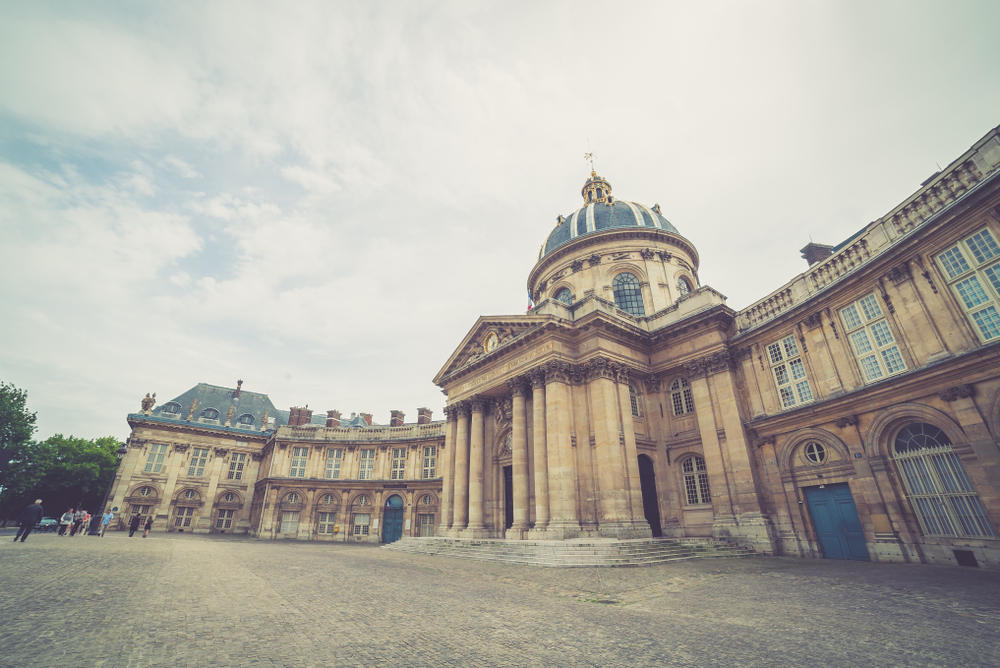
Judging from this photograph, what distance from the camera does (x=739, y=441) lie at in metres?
18.6

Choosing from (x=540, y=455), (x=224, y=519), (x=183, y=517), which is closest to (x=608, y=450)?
(x=540, y=455)

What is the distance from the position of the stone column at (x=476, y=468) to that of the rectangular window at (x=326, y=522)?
20.6 meters

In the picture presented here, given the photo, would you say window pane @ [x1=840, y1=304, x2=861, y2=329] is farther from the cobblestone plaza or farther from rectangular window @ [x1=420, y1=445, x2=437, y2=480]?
rectangular window @ [x1=420, y1=445, x2=437, y2=480]

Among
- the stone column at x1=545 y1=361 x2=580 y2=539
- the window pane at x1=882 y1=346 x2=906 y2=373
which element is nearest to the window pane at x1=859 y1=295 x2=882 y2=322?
the window pane at x1=882 y1=346 x2=906 y2=373

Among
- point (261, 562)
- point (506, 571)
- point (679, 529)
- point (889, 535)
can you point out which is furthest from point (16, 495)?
point (889, 535)

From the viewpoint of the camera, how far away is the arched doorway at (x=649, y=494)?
2111 cm

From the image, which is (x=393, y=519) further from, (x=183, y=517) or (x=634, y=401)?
(x=634, y=401)

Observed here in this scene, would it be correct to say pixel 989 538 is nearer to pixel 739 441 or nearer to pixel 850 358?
pixel 850 358

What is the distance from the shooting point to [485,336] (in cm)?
2600

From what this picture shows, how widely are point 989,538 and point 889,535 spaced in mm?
2422

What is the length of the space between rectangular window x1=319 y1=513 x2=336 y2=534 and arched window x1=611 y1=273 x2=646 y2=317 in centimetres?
3045

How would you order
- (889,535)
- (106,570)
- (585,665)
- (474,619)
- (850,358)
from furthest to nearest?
(850,358)
(889,535)
(106,570)
(474,619)
(585,665)

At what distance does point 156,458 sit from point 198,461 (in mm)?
3256

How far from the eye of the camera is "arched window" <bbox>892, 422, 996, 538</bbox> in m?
12.4
